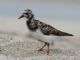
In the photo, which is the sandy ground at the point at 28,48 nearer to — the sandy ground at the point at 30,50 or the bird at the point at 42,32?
the sandy ground at the point at 30,50

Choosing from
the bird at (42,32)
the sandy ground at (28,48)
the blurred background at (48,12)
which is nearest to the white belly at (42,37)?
the bird at (42,32)

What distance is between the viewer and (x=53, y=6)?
18.7 m

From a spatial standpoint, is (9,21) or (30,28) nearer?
(30,28)

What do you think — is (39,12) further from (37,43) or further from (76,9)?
(37,43)

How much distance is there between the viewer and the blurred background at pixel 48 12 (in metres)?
15.3

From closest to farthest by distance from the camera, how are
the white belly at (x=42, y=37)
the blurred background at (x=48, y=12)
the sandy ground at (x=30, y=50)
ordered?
the sandy ground at (x=30, y=50)
the white belly at (x=42, y=37)
the blurred background at (x=48, y=12)

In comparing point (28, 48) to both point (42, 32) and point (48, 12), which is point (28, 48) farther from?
point (48, 12)

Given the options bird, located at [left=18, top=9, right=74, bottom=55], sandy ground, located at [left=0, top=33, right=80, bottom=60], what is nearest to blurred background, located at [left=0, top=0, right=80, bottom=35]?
sandy ground, located at [left=0, top=33, right=80, bottom=60]

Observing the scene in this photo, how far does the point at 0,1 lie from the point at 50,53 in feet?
30.5

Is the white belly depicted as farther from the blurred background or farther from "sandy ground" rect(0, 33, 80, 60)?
the blurred background

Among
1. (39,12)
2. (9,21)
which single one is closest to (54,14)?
(39,12)

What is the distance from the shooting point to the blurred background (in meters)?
15.3

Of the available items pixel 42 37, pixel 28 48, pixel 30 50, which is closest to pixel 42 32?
pixel 42 37

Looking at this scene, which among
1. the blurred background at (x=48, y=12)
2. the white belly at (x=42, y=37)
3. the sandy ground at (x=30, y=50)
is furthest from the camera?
the blurred background at (x=48, y=12)
